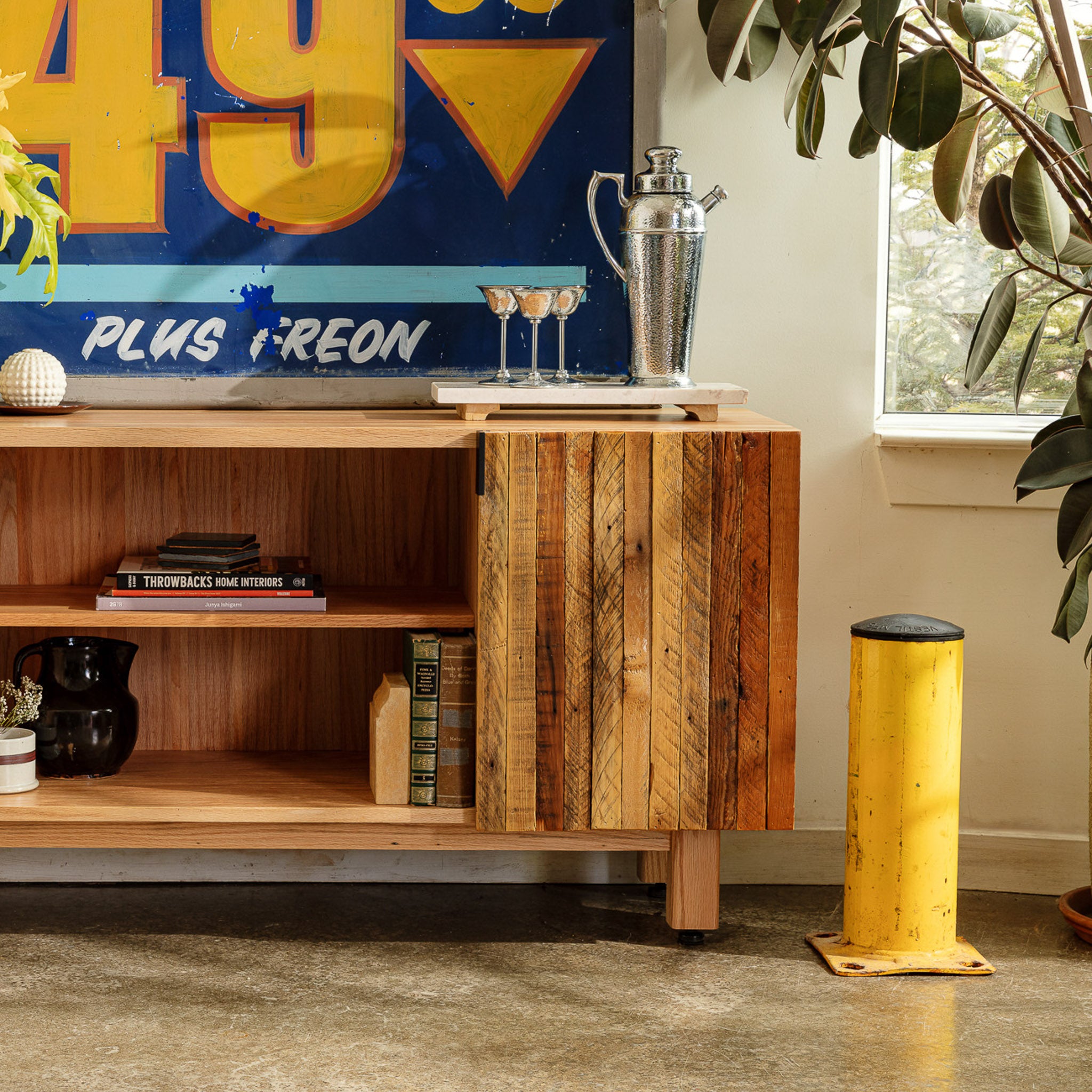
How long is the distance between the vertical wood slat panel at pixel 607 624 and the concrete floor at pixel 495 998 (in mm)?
343

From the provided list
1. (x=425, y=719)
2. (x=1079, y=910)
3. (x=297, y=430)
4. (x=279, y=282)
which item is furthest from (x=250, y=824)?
(x=1079, y=910)

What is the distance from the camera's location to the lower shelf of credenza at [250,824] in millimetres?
2344

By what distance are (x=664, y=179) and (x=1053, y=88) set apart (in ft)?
2.44

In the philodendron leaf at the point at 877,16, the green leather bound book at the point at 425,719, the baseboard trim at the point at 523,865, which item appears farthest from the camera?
the baseboard trim at the point at 523,865

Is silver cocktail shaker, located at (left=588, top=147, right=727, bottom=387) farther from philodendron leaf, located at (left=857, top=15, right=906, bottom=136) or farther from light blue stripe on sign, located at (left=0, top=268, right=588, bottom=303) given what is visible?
philodendron leaf, located at (left=857, top=15, right=906, bottom=136)

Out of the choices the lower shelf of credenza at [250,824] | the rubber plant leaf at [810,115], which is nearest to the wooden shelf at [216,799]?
the lower shelf of credenza at [250,824]

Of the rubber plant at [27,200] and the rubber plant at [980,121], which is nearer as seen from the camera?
the rubber plant at [980,121]

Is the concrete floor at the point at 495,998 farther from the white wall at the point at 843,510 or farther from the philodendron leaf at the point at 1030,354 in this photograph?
the philodendron leaf at the point at 1030,354

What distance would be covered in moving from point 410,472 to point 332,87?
82 cm

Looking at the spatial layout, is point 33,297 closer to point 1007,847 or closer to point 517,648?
point 517,648

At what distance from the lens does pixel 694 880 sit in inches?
94.9

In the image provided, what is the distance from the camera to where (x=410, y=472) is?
9.08 feet

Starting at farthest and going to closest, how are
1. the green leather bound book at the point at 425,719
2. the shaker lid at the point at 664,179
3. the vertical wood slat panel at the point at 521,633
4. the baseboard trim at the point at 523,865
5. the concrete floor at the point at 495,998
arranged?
the baseboard trim at the point at 523,865 < the shaker lid at the point at 664,179 < the green leather bound book at the point at 425,719 < the vertical wood slat panel at the point at 521,633 < the concrete floor at the point at 495,998

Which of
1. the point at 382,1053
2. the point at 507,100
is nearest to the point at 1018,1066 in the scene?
the point at 382,1053
